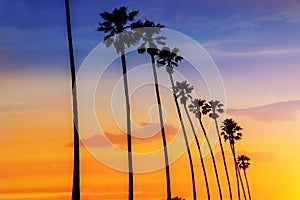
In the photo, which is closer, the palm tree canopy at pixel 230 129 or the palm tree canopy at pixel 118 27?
the palm tree canopy at pixel 118 27

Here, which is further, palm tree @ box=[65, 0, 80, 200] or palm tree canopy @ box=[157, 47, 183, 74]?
palm tree canopy @ box=[157, 47, 183, 74]

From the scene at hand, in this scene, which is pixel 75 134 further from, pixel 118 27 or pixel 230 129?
pixel 230 129

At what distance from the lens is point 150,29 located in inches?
2448

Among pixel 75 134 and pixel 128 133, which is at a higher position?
pixel 128 133

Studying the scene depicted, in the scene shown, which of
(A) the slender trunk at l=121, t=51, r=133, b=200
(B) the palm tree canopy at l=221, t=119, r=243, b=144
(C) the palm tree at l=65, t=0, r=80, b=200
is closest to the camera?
(C) the palm tree at l=65, t=0, r=80, b=200

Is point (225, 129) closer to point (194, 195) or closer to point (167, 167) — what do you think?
point (194, 195)

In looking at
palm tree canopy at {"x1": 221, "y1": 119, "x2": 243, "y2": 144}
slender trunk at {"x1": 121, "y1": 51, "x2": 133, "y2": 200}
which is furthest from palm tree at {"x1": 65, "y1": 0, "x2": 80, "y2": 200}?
palm tree canopy at {"x1": 221, "y1": 119, "x2": 243, "y2": 144}

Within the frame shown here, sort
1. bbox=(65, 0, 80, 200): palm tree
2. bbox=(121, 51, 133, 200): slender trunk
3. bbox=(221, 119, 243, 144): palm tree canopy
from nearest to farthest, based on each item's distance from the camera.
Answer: bbox=(65, 0, 80, 200): palm tree < bbox=(121, 51, 133, 200): slender trunk < bbox=(221, 119, 243, 144): palm tree canopy

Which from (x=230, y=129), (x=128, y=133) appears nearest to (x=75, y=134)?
(x=128, y=133)

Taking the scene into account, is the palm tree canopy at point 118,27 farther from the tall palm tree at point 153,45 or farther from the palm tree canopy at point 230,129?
the palm tree canopy at point 230,129

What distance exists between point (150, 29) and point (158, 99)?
8530mm

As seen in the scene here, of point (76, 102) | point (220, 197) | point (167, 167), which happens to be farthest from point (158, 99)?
point (220, 197)

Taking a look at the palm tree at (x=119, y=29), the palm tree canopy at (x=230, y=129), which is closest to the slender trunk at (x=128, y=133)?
the palm tree at (x=119, y=29)

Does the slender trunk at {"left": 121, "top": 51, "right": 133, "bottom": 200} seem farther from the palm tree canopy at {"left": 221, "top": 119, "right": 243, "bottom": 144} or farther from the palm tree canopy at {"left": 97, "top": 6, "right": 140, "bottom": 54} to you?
the palm tree canopy at {"left": 221, "top": 119, "right": 243, "bottom": 144}
